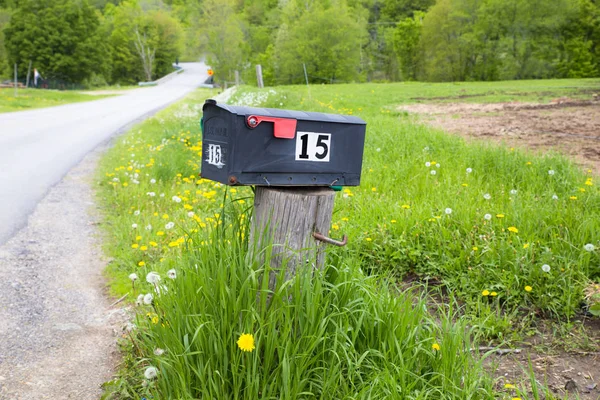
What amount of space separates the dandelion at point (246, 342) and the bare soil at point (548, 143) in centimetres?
118

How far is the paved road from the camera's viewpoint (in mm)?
6004

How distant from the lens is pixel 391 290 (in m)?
2.88

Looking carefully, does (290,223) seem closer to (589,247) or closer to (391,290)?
(391,290)

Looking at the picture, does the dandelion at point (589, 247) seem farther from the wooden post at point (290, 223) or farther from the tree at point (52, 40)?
the tree at point (52, 40)

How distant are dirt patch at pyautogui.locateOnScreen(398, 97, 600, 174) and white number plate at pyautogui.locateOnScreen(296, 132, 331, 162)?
16.2 ft

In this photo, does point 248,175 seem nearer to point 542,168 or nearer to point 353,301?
point 353,301

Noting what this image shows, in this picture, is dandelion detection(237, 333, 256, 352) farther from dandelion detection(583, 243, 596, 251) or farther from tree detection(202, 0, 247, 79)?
tree detection(202, 0, 247, 79)

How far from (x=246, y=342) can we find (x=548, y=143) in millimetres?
7033

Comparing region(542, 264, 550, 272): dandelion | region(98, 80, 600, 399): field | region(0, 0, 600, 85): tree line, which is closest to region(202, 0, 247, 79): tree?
region(0, 0, 600, 85): tree line

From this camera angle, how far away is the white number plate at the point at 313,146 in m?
2.18


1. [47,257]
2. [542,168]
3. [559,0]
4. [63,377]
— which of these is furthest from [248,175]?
[559,0]

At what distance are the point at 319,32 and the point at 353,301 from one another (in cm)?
5448

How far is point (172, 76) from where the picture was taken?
65750mm

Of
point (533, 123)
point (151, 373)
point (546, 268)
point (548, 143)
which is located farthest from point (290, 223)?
point (533, 123)
